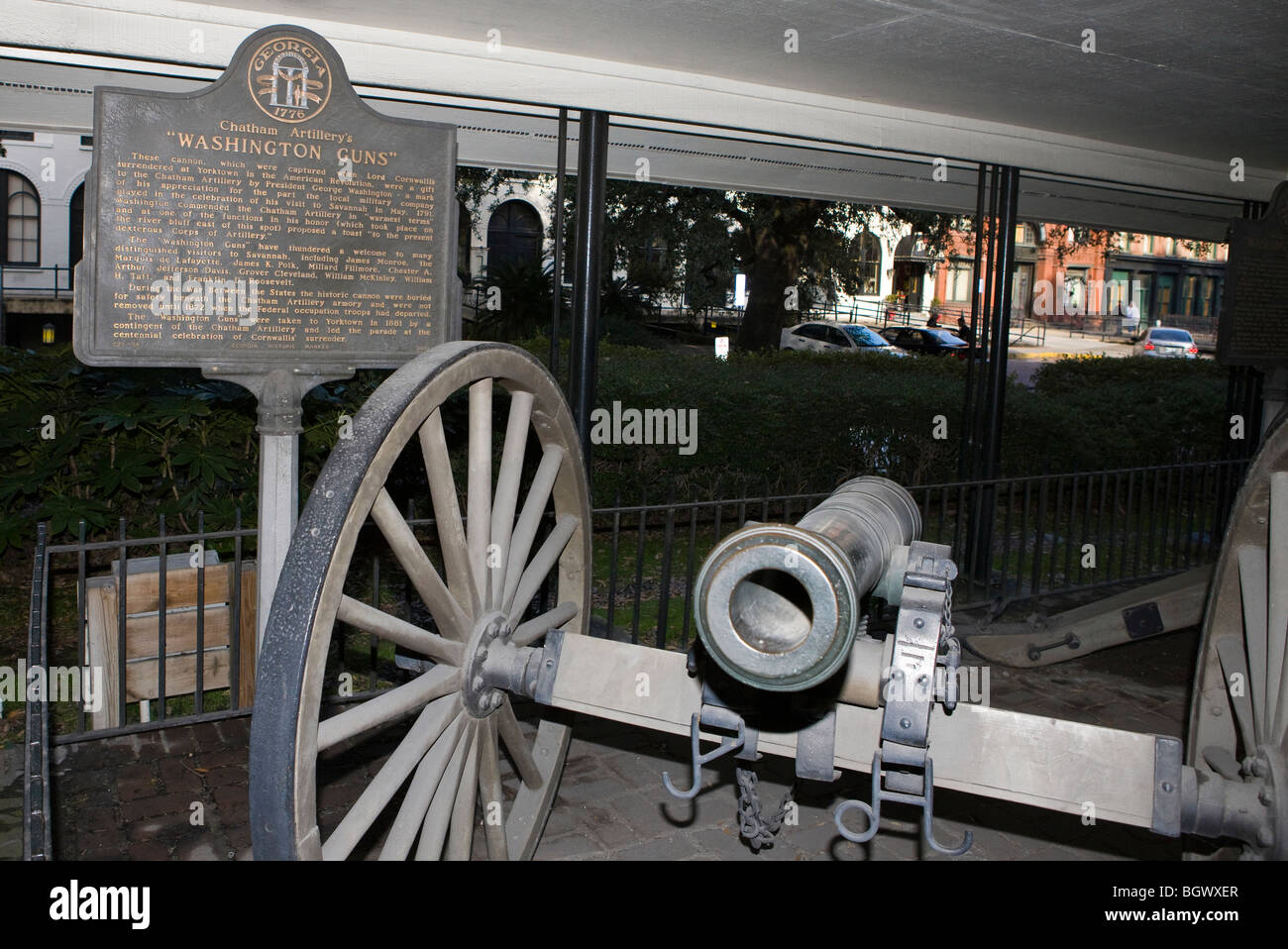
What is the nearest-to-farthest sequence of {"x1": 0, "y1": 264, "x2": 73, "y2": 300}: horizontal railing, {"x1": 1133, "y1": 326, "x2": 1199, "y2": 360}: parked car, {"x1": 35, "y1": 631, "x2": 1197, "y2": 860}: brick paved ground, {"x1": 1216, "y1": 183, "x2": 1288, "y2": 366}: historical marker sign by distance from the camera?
{"x1": 35, "y1": 631, "x2": 1197, "y2": 860}: brick paved ground → {"x1": 1216, "y1": 183, "x2": 1288, "y2": 366}: historical marker sign → {"x1": 0, "y1": 264, "x2": 73, "y2": 300}: horizontal railing → {"x1": 1133, "y1": 326, "x2": 1199, "y2": 360}: parked car

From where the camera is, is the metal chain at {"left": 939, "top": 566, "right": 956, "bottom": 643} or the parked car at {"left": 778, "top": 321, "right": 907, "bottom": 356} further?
the parked car at {"left": 778, "top": 321, "right": 907, "bottom": 356}

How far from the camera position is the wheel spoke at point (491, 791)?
131 inches

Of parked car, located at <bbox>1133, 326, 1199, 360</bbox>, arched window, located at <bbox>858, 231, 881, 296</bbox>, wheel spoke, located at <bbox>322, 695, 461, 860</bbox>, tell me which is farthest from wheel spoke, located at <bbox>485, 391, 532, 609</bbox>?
parked car, located at <bbox>1133, 326, 1199, 360</bbox>

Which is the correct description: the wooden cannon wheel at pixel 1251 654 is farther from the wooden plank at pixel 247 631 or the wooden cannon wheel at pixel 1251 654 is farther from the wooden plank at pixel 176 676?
the wooden plank at pixel 176 676

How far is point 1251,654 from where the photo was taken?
321 centimetres

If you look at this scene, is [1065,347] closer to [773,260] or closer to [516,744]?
[773,260]

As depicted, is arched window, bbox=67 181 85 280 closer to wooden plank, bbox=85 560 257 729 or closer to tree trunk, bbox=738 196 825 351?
tree trunk, bbox=738 196 825 351

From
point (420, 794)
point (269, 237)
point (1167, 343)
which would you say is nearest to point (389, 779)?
point (420, 794)

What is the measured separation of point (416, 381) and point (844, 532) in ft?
3.66

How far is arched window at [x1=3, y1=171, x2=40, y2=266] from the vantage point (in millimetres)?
27125

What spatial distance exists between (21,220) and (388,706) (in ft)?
96.1

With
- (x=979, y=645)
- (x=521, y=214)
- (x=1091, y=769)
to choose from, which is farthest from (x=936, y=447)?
(x=521, y=214)

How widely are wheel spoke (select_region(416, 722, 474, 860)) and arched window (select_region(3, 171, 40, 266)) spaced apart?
28.4 metres

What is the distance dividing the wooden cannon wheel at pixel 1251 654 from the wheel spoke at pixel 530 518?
2065mm
